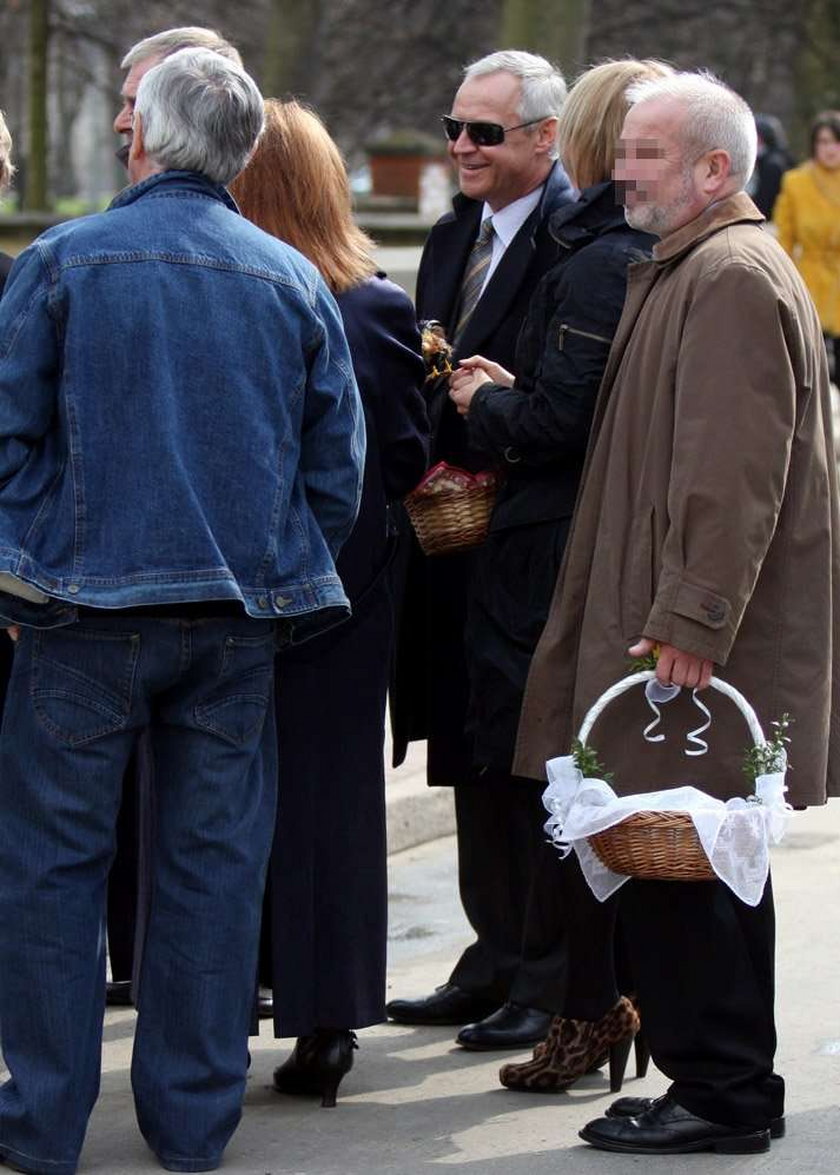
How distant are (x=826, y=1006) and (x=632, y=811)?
1.36 m

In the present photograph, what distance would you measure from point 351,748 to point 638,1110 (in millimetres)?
835

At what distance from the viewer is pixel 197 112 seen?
3.29m

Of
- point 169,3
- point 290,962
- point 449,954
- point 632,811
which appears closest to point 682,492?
point 632,811

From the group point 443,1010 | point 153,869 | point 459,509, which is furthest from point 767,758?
point 443,1010

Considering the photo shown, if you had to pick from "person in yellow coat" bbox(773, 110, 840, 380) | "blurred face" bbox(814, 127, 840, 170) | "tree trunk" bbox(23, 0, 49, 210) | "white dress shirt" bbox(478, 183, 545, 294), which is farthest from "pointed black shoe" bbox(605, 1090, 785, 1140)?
"tree trunk" bbox(23, 0, 49, 210)

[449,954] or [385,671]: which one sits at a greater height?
[385,671]

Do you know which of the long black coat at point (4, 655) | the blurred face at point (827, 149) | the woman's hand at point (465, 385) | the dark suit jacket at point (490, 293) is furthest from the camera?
the blurred face at point (827, 149)

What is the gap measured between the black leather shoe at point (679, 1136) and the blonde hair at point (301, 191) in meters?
1.57

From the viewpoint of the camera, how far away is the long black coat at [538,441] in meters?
3.72

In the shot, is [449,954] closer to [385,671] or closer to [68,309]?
[385,671]

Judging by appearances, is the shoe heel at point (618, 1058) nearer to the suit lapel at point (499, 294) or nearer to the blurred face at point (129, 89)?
the suit lapel at point (499, 294)

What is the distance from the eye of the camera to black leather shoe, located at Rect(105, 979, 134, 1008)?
180 inches

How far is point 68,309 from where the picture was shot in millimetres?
3188

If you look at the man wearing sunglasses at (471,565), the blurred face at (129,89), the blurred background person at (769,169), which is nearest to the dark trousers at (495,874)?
the man wearing sunglasses at (471,565)
